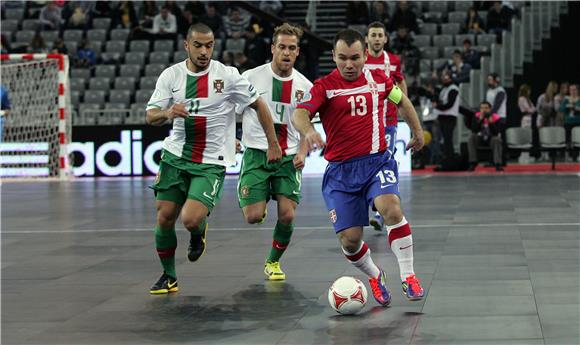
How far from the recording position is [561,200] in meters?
17.0

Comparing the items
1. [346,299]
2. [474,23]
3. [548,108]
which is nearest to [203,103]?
[346,299]

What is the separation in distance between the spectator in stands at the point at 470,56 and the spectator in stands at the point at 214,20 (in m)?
6.84

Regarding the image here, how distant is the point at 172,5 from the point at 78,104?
414 centimetres

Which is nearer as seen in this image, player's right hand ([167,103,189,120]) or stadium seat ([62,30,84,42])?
player's right hand ([167,103,189,120])

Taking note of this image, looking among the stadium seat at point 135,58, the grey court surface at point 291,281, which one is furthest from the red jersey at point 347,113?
the stadium seat at point 135,58

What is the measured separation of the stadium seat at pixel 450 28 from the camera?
1164 inches

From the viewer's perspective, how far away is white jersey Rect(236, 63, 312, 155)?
1007cm

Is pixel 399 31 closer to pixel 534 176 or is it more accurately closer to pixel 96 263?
pixel 534 176

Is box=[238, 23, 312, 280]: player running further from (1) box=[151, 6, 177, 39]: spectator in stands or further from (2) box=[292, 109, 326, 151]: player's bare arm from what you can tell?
(1) box=[151, 6, 177, 39]: spectator in stands

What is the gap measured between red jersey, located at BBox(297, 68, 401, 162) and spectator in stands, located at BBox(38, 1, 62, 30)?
83.1 feet

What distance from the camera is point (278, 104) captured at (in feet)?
33.1

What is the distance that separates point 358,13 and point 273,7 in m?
2.62

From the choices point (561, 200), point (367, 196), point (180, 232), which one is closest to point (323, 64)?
point (561, 200)

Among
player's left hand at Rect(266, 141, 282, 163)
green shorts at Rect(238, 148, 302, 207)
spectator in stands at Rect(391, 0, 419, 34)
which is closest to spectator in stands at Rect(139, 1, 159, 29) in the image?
spectator in stands at Rect(391, 0, 419, 34)
